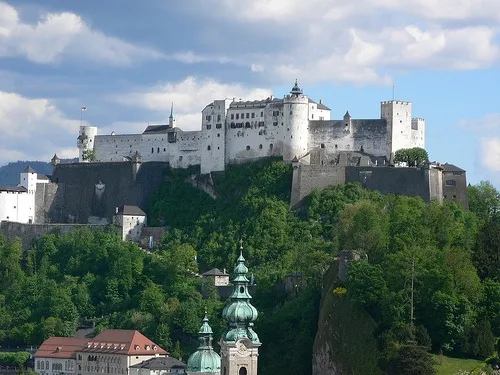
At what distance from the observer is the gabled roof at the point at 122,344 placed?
114m

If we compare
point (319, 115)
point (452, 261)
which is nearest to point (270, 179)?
point (319, 115)

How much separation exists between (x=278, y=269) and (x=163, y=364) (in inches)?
585

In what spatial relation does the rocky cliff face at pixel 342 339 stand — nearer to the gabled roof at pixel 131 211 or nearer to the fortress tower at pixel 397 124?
the fortress tower at pixel 397 124

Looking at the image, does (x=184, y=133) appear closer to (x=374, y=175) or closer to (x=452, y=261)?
(x=374, y=175)

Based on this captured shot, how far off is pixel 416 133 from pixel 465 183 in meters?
7.18

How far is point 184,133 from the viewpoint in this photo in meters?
141

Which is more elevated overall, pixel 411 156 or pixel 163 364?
pixel 411 156

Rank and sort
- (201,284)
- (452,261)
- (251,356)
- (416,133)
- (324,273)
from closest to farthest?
1. (251,356)
2. (452,261)
3. (324,273)
4. (201,284)
5. (416,133)

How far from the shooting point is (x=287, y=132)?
133 m

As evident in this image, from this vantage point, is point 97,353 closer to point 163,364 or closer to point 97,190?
point 163,364

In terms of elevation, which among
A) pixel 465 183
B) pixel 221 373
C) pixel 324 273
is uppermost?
pixel 465 183

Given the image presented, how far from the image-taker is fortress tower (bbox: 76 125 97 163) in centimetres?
14788

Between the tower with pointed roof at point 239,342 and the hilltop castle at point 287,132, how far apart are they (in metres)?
41.4

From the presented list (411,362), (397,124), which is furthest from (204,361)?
(397,124)
